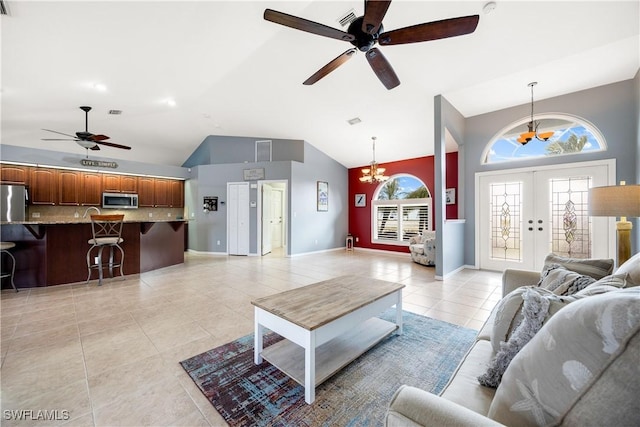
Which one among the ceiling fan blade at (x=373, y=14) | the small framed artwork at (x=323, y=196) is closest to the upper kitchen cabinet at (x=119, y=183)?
the small framed artwork at (x=323, y=196)

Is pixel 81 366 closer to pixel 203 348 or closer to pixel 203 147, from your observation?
pixel 203 348

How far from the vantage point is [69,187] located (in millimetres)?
6484

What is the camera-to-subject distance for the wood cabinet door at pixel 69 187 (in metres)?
6.36

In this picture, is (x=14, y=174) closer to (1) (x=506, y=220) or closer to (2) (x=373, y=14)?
(2) (x=373, y=14)

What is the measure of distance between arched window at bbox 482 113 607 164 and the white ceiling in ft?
1.47

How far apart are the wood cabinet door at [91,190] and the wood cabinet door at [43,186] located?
1.68 feet

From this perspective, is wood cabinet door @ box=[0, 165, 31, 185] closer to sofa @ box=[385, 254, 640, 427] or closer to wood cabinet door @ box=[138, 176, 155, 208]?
wood cabinet door @ box=[138, 176, 155, 208]

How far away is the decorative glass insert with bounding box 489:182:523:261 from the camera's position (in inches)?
191

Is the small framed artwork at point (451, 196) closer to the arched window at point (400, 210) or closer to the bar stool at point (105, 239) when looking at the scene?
the arched window at point (400, 210)

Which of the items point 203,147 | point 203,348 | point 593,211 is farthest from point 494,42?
point 203,147

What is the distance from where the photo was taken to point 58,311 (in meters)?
2.92

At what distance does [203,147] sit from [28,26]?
4756 mm

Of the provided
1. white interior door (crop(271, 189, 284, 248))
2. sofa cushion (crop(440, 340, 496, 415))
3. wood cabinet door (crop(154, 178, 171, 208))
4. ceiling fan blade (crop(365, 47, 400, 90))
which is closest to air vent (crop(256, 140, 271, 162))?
white interior door (crop(271, 189, 284, 248))
